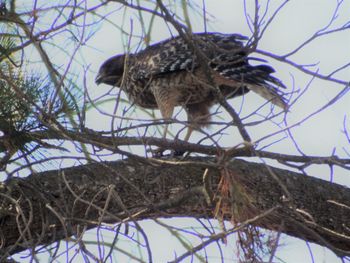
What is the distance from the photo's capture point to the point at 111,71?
7.27 m

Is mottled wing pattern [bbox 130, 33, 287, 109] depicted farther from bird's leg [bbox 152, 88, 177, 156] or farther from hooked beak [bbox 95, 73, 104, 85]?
hooked beak [bbox 95, 73, 104, 85]

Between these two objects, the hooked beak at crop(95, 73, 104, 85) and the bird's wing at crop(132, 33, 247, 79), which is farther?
the hooked beak at crop(95, 73, 104, 85)

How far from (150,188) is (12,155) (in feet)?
2.36

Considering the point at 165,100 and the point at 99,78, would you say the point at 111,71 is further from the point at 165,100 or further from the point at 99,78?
the point at 165,100

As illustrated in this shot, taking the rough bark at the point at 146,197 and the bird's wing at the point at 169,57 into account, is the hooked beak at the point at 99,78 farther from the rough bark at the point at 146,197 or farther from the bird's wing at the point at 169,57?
the rough bark at the point at 146,197

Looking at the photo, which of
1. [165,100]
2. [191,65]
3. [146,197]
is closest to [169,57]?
[165,100]

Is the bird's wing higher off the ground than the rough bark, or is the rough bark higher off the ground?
the bird's wing

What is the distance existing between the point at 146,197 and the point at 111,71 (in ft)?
10.9

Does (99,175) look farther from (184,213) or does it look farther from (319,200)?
(319,200)

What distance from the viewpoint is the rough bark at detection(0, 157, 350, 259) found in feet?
13.5

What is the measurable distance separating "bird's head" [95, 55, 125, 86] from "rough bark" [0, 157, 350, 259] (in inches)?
109

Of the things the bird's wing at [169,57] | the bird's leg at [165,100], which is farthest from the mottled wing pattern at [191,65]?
the bird's leg at [165,100]

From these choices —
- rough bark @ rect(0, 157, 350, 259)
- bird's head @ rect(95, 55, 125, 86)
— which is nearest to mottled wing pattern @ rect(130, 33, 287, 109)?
bird's head @ rect(95, 55, 125, 86)

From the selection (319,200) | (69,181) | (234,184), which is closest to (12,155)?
(69,181)
